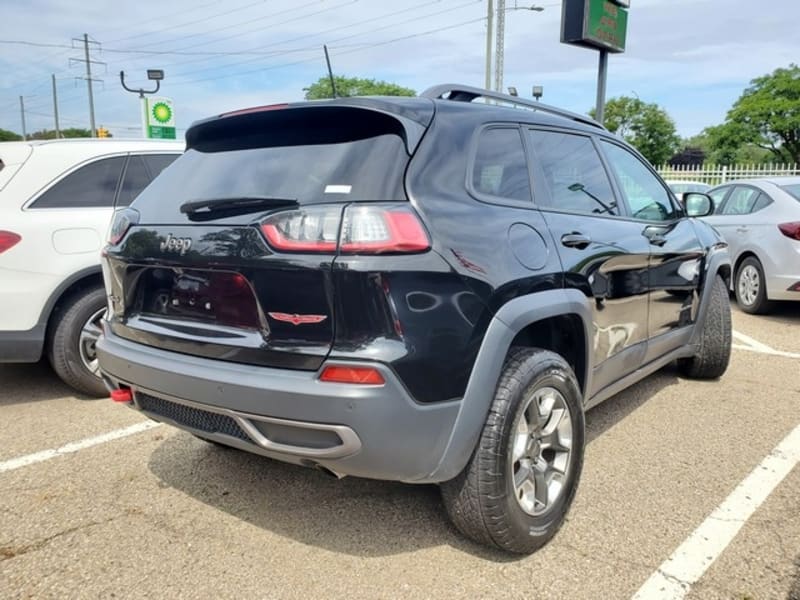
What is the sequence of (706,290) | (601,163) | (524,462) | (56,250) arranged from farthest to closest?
(706,290)
(56,250)
(601,163)
(524,462)

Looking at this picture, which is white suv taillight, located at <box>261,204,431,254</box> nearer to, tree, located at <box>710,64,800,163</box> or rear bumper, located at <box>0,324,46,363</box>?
rear bumper, located at <box>0,324,46,363</box>

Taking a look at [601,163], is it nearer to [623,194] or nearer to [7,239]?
[623,194]

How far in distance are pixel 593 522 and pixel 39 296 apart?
351 centimetres

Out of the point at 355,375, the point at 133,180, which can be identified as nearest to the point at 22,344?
the point at 133,180

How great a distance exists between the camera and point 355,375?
6.61 ft

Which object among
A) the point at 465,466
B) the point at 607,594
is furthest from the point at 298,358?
the point at 607,594

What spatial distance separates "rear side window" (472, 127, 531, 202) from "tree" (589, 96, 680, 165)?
41622 mm

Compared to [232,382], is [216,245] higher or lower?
higher

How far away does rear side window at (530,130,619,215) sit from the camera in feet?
9.73

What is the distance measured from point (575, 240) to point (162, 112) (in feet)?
45.8

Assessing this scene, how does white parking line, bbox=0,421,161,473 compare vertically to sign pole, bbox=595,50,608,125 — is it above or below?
below

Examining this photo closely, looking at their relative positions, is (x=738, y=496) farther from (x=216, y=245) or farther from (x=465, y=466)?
(x=216, y=245)

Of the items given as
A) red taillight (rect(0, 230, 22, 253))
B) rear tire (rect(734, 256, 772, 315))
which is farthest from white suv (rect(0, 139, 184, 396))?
rear tire (rect(734, 256, 772, 315))

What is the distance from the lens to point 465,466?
231 cm
